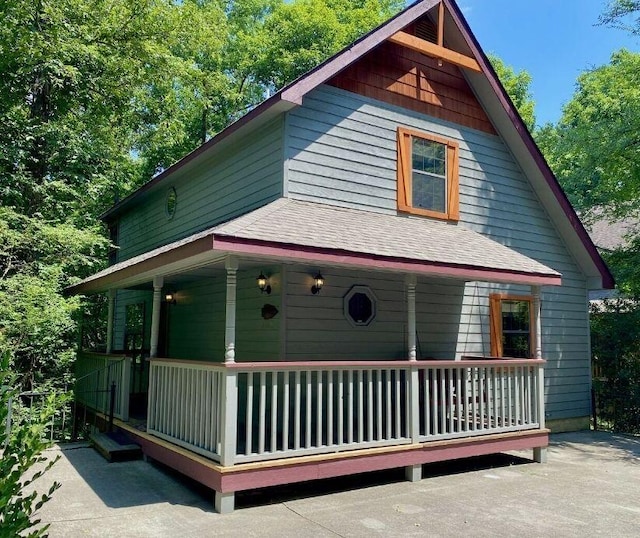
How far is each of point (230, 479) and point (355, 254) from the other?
2774mm

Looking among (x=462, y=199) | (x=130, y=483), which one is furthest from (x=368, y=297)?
(x=130, y=483)

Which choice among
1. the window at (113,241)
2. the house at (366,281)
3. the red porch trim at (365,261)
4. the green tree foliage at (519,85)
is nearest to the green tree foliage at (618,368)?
the house at (366,281)

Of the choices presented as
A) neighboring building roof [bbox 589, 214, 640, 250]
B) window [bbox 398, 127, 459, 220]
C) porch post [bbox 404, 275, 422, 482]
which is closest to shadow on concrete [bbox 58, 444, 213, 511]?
porch post [bbox 404, 275, 422, 482]

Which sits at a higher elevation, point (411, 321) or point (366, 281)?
point (366, 281)

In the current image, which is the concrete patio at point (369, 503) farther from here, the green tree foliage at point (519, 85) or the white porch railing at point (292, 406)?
the green tree foliage at point (519, 85)

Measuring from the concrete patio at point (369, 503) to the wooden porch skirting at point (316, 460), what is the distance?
0.26 meters

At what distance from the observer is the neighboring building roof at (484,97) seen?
7879mm

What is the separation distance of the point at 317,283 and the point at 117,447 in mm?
3652

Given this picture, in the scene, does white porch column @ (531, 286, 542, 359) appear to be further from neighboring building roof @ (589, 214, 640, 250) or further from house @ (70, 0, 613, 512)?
neighboring building roof @ (589, 214, 640, 250)

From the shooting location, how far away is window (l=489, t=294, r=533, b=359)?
10.2 meters

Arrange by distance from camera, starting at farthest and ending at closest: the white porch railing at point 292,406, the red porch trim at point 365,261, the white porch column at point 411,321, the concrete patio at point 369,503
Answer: the white porch column at point 411,321 < the white porch railing at point 292,406 < the red porch trim at point 365,261 < the concrete patio at point 369,503

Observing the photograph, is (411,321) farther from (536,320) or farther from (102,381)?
(102,381)

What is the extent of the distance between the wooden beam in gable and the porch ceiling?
282cm

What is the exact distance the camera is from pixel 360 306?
848 cm
